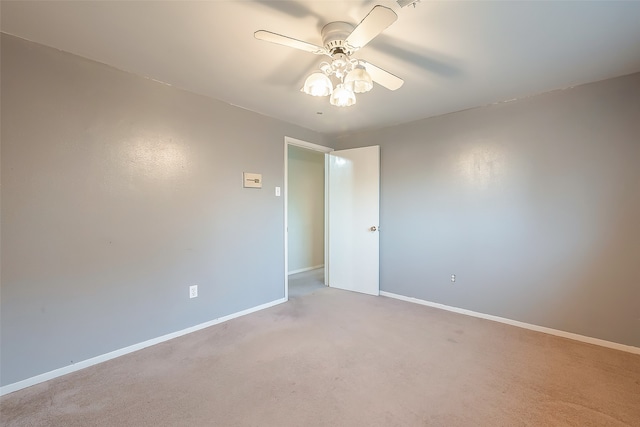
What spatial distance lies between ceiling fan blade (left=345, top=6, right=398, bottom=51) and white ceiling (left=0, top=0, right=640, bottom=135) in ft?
0.72

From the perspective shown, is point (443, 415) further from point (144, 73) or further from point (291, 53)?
point (144, 73)

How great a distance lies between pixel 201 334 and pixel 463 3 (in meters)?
3.23

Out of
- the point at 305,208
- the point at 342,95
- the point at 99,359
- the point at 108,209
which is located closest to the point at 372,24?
the point at 342,95

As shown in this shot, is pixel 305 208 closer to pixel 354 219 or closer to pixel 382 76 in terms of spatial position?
pixel 354 219

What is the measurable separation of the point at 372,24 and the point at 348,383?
7.13ft

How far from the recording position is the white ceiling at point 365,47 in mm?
1632

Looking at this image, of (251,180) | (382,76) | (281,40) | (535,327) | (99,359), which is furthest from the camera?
(251,180)

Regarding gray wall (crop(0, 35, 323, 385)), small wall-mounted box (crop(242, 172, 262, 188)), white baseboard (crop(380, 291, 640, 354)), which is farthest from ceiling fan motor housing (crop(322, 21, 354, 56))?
white baseboard (crop(380, 291, 640, 354))

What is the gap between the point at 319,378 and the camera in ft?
6.75

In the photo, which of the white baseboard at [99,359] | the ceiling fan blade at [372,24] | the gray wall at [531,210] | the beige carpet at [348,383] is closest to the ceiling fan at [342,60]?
the ceiling fan blade at [372,24]

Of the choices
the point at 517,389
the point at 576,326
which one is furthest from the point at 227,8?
the point at 576,326

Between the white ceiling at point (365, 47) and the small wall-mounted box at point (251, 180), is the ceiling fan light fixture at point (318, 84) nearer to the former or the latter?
the white ceiling at point (365, 47)

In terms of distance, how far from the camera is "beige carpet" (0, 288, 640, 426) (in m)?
1.68

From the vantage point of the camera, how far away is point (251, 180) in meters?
3.30
